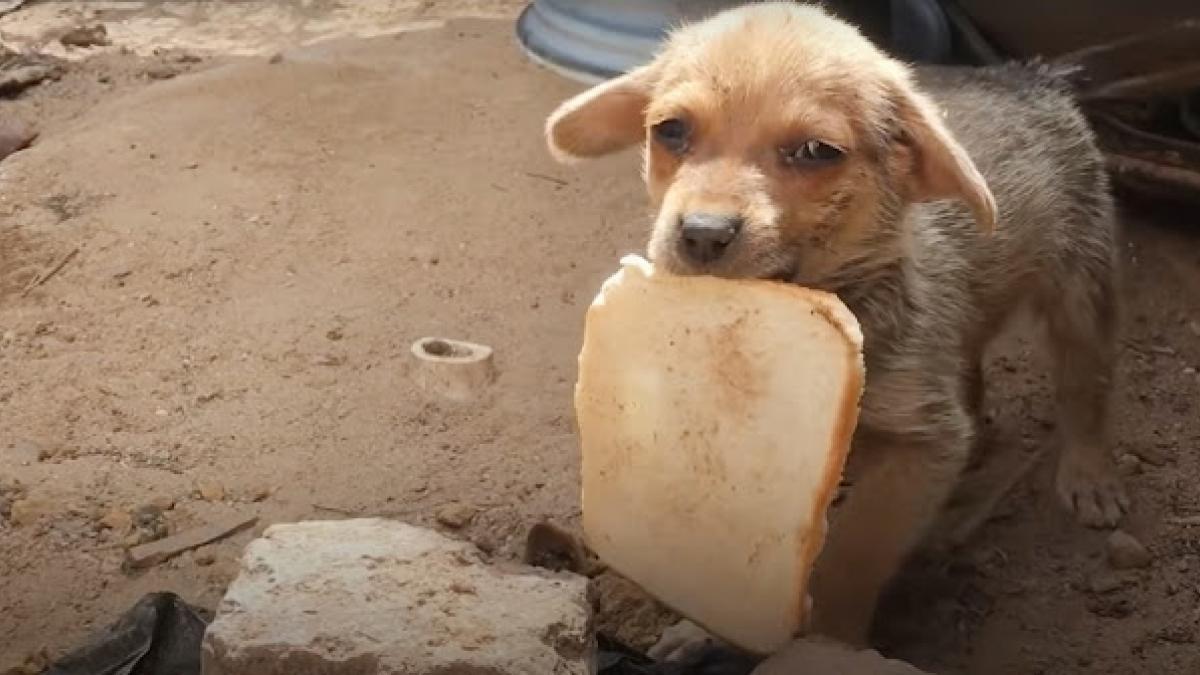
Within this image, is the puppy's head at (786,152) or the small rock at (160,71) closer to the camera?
the puppy's head at (786,152)

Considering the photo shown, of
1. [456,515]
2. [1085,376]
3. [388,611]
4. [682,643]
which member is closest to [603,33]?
[1085,376]

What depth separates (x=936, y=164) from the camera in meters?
3.46

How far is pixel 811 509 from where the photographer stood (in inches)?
125

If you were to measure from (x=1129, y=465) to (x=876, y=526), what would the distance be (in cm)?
147

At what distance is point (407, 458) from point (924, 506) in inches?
58.6

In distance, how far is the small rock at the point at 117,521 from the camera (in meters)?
3.95

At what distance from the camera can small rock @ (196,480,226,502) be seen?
411 cm

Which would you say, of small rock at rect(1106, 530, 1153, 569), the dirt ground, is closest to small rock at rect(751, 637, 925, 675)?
the dirt ground

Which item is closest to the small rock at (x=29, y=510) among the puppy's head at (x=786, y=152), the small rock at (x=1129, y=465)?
the puppy's head at (x=786, y=152)

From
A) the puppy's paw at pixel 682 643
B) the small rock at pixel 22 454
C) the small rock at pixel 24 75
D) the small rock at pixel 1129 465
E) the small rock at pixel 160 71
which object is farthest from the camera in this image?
the small rock at pixel 160 71

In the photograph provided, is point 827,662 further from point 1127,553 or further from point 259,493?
point 259,493

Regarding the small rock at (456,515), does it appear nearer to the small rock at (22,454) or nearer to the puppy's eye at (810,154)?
the small rock at (22,454)

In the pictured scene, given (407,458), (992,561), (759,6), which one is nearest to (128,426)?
(407,458)

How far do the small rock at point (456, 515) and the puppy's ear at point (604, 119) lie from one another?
0.96 meters
